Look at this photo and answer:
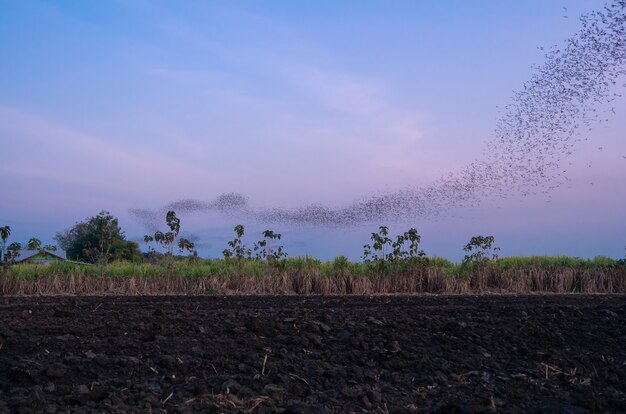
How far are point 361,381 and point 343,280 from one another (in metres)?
9.12

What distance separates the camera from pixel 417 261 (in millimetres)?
15133

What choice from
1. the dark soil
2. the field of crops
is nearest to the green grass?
the field of crops

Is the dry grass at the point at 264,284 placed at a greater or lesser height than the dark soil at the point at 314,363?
greater

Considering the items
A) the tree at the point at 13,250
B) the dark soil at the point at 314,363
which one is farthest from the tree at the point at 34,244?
the dark soil at the point at 314,363

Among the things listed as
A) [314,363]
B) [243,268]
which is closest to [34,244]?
[243,268]

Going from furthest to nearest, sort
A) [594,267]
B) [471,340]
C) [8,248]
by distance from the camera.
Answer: [594,267]
[8,248]
[471,340]

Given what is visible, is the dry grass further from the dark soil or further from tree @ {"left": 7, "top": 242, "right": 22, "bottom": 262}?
the dark soil

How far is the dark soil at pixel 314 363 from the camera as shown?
458cm

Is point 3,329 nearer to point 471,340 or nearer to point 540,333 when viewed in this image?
point 471,340

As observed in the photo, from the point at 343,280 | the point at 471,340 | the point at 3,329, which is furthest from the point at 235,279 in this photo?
the point at 471,340

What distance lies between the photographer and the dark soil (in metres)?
4.58

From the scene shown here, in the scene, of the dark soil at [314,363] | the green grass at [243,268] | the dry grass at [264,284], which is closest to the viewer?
the dark soil at [314,363]

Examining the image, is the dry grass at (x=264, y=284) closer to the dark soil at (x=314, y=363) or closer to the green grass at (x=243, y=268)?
the green grass at (x=243, y=268)

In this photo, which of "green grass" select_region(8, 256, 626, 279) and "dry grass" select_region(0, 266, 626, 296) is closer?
"dry grass" select_region(0, 266, 626, 296)
